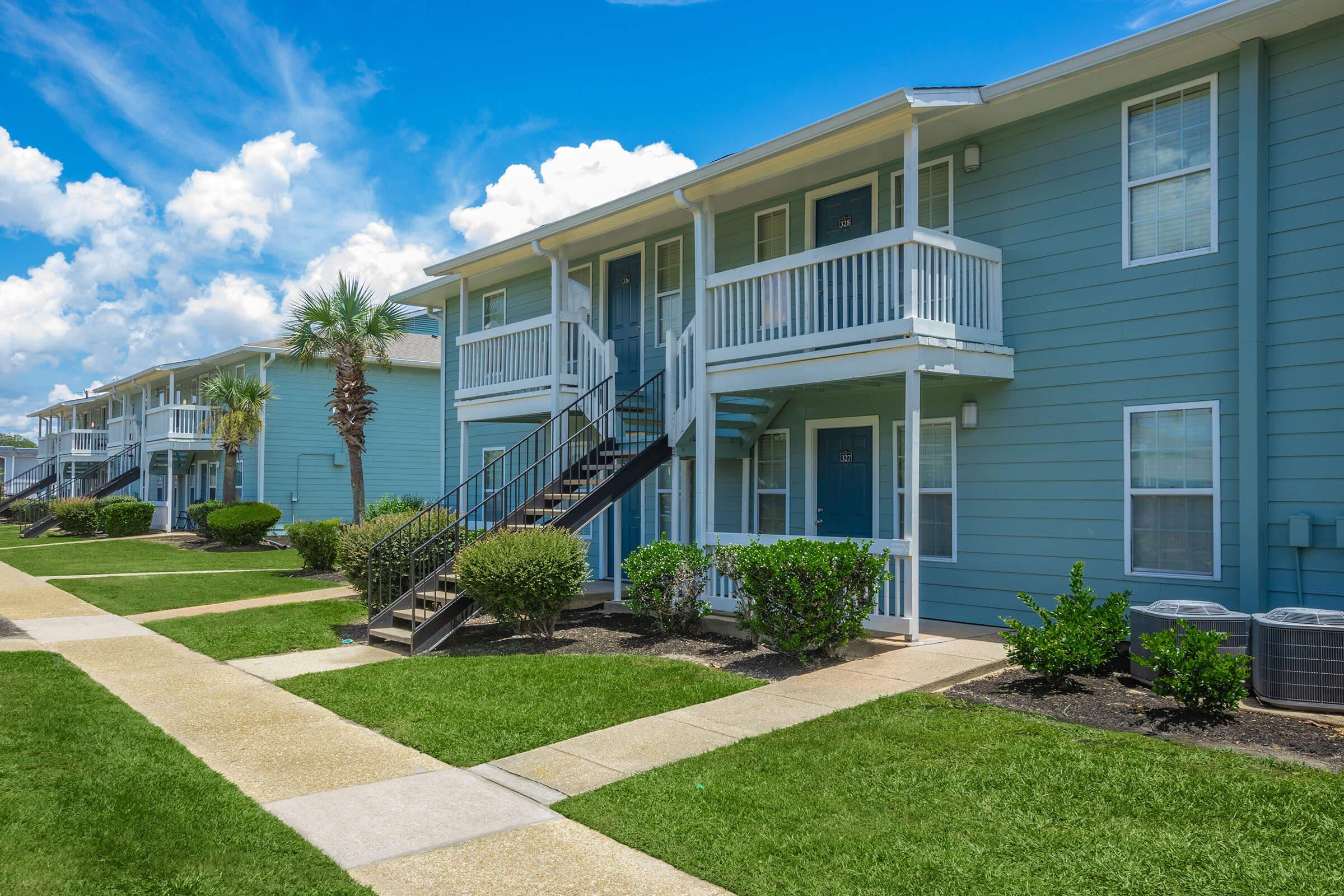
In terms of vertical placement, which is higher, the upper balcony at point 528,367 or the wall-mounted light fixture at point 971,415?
the upper balcony at point 528,367

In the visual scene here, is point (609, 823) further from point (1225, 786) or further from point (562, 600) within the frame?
point (562, 600)

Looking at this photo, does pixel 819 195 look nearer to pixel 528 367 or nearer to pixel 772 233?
pixel 772 233

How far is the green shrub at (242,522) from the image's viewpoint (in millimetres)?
22859

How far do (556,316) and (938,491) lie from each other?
6019 millimetres

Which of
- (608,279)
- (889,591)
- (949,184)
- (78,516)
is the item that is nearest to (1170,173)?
(949,184)

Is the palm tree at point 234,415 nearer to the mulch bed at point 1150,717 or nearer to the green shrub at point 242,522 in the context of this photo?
the green shrub at point 242,522

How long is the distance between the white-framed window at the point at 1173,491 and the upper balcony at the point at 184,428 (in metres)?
26.9

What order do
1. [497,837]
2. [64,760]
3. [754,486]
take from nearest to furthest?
[497,837], [64,760], [754,486]

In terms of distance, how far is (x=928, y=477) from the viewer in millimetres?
10719

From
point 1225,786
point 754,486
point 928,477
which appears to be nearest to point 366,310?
point 754,486

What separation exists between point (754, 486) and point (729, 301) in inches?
115

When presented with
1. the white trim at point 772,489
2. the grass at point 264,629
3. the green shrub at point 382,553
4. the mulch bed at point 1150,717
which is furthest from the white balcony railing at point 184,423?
the mulch bed at point 1150,717

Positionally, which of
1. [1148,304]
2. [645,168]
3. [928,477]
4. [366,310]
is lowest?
[928,477]

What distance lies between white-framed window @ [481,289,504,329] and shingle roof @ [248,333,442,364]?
965 centimetres
